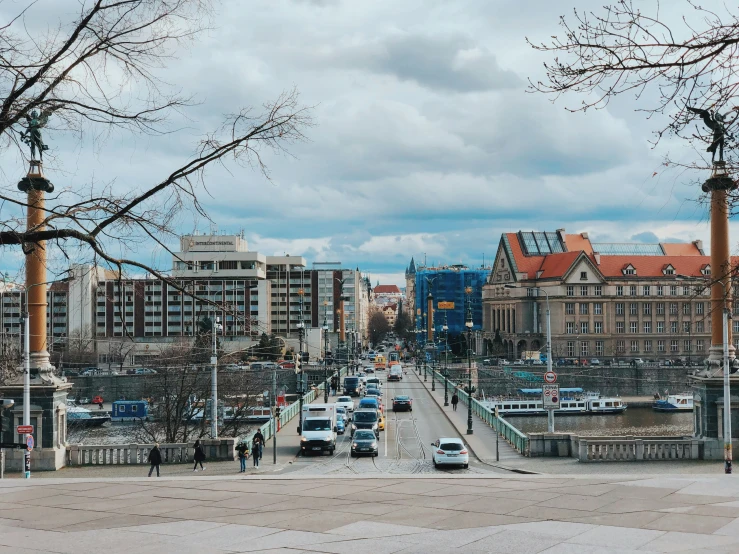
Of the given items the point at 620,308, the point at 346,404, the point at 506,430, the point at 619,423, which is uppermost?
the point at 620,308

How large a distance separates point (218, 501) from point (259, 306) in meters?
122

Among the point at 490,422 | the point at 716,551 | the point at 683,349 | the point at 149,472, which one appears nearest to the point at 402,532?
the point at 716,551

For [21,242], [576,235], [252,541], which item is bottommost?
[252,541]

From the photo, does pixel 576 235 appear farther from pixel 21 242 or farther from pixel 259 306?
pixel 21 242

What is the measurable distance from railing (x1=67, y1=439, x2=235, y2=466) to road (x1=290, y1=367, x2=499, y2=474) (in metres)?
3.08

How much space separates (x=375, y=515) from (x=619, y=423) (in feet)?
230

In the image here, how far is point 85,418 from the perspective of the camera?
7431cm

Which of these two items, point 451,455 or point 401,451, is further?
point 401,451

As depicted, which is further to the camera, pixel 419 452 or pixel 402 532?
pixel 419 452

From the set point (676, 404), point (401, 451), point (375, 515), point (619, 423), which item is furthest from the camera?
point (676, 404)

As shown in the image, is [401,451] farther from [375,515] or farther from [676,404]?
[676,404]

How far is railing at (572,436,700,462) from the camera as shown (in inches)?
1178

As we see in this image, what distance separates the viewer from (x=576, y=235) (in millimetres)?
140125

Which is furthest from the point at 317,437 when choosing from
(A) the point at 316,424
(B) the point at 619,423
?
(B) the point at 619,423
